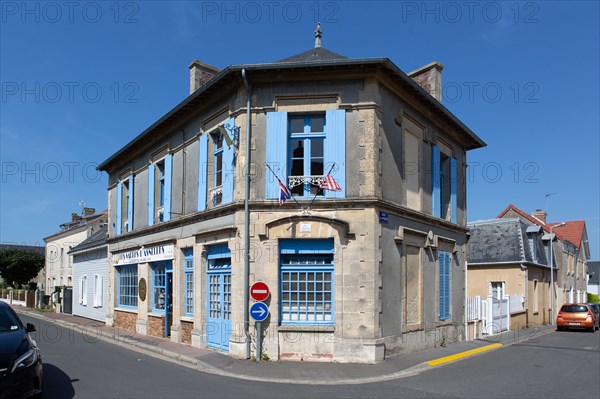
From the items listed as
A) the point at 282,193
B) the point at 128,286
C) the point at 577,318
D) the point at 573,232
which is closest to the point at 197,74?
the point at 282,193

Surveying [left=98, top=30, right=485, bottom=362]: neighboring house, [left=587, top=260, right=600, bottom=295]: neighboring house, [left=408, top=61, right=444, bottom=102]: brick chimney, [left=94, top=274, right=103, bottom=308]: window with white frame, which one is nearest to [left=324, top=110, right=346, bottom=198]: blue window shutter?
[left=98, top=30, right=485, bottom=362]: neighboring house

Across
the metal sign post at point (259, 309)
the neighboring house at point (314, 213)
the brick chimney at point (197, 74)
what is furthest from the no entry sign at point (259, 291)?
the brick chimney at point (197, 74)

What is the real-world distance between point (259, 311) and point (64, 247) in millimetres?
34994

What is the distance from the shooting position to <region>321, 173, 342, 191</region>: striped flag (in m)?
13.0

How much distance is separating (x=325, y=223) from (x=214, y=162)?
4169 mm

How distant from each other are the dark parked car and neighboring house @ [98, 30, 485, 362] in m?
5.79

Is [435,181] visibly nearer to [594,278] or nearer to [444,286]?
[444,286]

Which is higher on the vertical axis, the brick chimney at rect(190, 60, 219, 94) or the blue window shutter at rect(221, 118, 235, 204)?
the brick chimney at rect(190, 60, 219, 94)

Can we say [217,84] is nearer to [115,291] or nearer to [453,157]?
[453,157]

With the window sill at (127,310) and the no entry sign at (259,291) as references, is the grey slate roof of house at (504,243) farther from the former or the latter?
the no entry sign at (259,291)

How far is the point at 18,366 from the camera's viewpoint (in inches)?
289

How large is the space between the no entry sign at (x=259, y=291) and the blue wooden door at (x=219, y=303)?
4.75ft

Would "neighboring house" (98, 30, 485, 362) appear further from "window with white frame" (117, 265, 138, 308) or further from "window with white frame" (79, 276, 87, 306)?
"window with white frame" (79, 276, 87, 306)

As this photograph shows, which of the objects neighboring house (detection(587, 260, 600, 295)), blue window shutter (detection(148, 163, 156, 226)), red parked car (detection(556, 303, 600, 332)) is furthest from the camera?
neighboring house (detection(587, 260, 600, 295))
